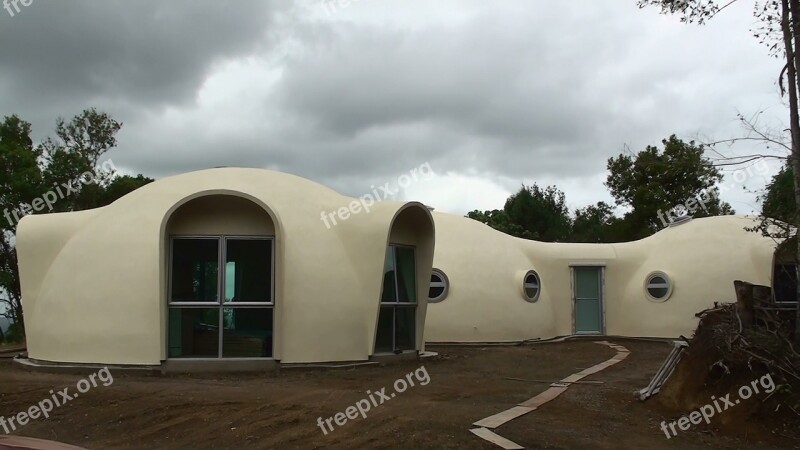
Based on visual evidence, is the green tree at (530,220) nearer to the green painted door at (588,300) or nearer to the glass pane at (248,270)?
the green painted door at (588,300)

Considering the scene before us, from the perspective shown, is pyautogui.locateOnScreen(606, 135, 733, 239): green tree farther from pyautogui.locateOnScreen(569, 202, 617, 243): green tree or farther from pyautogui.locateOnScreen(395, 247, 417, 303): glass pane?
pyautogui.locateOnScreen(395, 247, 417, 303): glass pane

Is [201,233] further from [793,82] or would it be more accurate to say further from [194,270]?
[793,82]

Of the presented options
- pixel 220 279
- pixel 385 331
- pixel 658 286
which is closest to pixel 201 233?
pixel 220 279

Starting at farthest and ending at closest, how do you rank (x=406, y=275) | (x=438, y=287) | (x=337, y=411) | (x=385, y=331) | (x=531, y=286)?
(x=531, y=286), (x=438, y=287), (x=406, y=275), (x=385, y=331), (x=337, y=411)

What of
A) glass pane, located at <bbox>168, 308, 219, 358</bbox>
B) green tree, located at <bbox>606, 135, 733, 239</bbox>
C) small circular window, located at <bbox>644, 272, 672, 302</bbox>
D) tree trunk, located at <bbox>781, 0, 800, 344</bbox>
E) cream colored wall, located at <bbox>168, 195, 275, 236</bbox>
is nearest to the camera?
tree trunk, located at <bbox>781, 0, 800, 344</bbox>

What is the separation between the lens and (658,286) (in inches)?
812

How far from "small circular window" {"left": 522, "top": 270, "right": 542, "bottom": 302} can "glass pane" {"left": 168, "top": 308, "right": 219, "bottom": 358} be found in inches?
405

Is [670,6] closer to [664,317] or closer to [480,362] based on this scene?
[480,362]

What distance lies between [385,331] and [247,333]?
9.16 ft

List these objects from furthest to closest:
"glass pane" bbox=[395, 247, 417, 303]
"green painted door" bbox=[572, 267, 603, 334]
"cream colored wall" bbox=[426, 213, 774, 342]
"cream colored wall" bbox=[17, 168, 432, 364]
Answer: "green painted door" bbox=[572, 267, 603, 334]
"cream colored wall" bbox=[426, 213, 774, 342]
"glass pane" bbox=[395, 247, 417, 303]
"cream colored wall" bbox=[17, 168, 432, 364]

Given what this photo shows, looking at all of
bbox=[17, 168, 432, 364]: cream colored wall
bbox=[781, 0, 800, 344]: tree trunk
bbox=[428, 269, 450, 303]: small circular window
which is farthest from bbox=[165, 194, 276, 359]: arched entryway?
bbox=[781, 0, 800, 344]: tree trunk

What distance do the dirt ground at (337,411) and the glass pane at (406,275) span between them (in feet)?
6.76

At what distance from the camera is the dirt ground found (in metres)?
7.48

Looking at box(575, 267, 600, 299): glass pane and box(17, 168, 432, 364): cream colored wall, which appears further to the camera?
box(575, 267, 600, 299): glass pane
